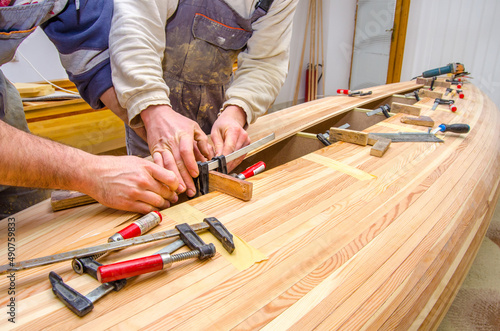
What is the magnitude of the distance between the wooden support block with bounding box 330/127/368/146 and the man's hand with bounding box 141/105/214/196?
91 centimetres

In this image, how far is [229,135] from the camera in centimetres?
176

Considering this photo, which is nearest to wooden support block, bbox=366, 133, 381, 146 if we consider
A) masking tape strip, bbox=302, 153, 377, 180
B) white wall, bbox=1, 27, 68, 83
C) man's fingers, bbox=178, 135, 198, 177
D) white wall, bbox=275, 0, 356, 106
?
masking tape strip, bbox=302, 153, 377, 180

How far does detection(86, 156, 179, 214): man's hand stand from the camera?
122 cm

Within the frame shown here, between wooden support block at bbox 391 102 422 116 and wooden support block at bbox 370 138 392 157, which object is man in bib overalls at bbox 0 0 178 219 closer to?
wooden support block at bbox 370 138 392 157

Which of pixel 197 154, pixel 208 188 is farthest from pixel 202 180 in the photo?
pixel 197 154

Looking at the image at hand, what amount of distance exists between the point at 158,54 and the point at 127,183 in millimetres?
862

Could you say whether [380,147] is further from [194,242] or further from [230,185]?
[194,242]

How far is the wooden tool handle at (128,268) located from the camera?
875 mm

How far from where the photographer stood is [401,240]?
1.21 meters

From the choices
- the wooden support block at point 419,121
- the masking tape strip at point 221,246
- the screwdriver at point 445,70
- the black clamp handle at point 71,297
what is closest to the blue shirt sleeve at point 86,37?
the masking tape strip at point 221,246

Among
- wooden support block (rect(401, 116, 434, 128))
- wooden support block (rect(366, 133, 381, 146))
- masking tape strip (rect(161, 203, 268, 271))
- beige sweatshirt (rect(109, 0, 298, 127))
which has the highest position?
beige sweatshirt (rect(109, 0, 298, 127))

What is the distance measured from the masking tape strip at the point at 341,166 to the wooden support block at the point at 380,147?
26cm

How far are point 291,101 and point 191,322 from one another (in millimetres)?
7426

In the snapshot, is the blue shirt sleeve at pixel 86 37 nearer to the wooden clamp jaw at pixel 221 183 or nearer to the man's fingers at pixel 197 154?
the man's fingers at pixel 197 154
